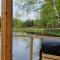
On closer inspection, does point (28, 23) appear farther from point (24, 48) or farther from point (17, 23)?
point (24, 48)

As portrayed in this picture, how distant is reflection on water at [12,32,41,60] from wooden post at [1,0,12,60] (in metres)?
0.12

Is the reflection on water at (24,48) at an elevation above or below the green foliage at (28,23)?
below

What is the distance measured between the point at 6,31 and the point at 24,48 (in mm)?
331

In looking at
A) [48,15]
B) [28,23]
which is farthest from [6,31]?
[48,15]

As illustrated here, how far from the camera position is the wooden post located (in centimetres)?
154

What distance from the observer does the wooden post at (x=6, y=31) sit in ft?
5.06

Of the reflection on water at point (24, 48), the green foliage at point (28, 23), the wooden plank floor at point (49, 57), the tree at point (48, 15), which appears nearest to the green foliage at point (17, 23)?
the green foliage at point (28, 23)

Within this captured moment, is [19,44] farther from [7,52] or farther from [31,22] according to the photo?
[31,22]

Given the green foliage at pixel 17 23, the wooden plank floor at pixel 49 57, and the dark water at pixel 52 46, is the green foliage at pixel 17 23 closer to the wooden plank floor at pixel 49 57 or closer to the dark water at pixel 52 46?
the dark water at pixel 52 46

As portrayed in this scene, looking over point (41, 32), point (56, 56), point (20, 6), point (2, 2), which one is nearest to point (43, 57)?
point (56, 56)

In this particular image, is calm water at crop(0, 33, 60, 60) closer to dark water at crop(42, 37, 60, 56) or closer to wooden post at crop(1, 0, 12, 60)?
dark water at crop(42, 37, 60, 56)

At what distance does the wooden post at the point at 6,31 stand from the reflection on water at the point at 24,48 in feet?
0.39

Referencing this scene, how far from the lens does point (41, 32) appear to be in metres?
1.71

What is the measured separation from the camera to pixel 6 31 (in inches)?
60.9
